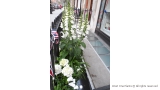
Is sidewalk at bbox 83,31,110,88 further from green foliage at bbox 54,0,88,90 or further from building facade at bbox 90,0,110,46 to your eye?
building facade at bbox 90,0,110,46

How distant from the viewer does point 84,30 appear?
1.14 m

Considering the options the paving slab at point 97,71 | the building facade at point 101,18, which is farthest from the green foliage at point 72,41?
the building facade at point 101,18

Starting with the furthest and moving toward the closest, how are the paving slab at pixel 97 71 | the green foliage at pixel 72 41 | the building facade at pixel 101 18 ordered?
the building facade at pixel 101 18 < the paving slab at pixel 97 71 < the green foliage at pixel 72 41

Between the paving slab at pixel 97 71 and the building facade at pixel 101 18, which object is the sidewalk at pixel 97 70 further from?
the building facade at pixel 101 18

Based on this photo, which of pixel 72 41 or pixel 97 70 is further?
pixel 97 70

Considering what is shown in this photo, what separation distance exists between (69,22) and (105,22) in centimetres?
213

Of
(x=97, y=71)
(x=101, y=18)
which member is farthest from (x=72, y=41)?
(x=101, y=18)

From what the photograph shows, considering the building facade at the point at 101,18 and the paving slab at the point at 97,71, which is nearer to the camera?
the paving slab at the point at 97,71

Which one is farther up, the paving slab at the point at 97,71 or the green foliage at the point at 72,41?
the green foliage at the point at 72,41

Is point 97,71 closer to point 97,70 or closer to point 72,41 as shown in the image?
point 97,70

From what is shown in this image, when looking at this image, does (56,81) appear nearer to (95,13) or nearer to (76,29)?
(76,29)

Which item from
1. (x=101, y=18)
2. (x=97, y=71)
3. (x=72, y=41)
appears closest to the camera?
(x=72, y=41)

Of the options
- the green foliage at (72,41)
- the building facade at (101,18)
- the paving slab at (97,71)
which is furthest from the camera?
the building facade at (101,18)
